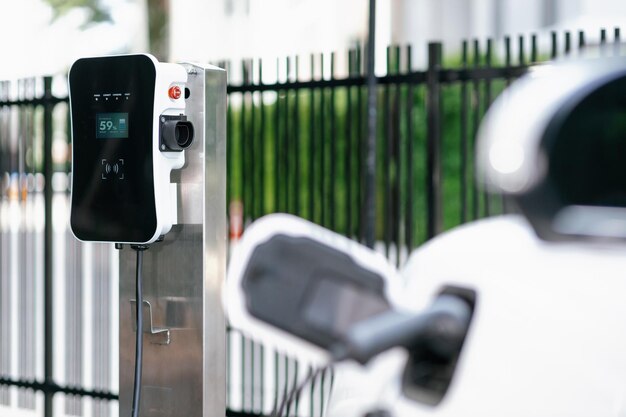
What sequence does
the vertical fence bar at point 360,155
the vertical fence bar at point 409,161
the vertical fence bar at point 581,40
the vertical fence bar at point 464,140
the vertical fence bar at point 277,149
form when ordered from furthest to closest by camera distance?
the vertical fence bar at point 277,149
the vertical fence bar at point 360,155
the vertical fence bar at point 409,161
the vertical fence bar at point 464,140
the vertical fence bar at point 581,40

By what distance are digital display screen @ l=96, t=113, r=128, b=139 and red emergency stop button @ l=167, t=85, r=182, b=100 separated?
18 centimetres

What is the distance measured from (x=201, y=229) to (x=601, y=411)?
2586 mm

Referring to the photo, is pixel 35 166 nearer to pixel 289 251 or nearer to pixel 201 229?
pixel 201 229

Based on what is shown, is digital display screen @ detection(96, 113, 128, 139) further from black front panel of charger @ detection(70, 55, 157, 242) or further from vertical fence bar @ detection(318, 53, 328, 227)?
vertical fence bar @ detection(318, 53, 328, 227)

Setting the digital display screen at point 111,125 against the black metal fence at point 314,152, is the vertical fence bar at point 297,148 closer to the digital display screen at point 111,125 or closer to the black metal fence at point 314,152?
the black metal fence at point 314,152

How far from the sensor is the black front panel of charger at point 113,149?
3740mm

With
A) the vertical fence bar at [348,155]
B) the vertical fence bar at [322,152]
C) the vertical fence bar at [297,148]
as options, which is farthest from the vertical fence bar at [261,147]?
the vertical fence bar at [348,155]

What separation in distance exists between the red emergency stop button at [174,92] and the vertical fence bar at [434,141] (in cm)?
125

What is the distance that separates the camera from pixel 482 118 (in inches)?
178

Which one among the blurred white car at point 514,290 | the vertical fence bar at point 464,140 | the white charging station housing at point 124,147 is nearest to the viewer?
the blurred white car at point 514,290

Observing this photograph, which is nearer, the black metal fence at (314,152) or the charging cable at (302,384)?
the charging cable at (302,384)

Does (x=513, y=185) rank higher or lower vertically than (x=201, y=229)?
higher

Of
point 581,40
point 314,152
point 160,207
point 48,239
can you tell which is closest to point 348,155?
point 314,152

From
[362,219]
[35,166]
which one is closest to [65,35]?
[35,166]
